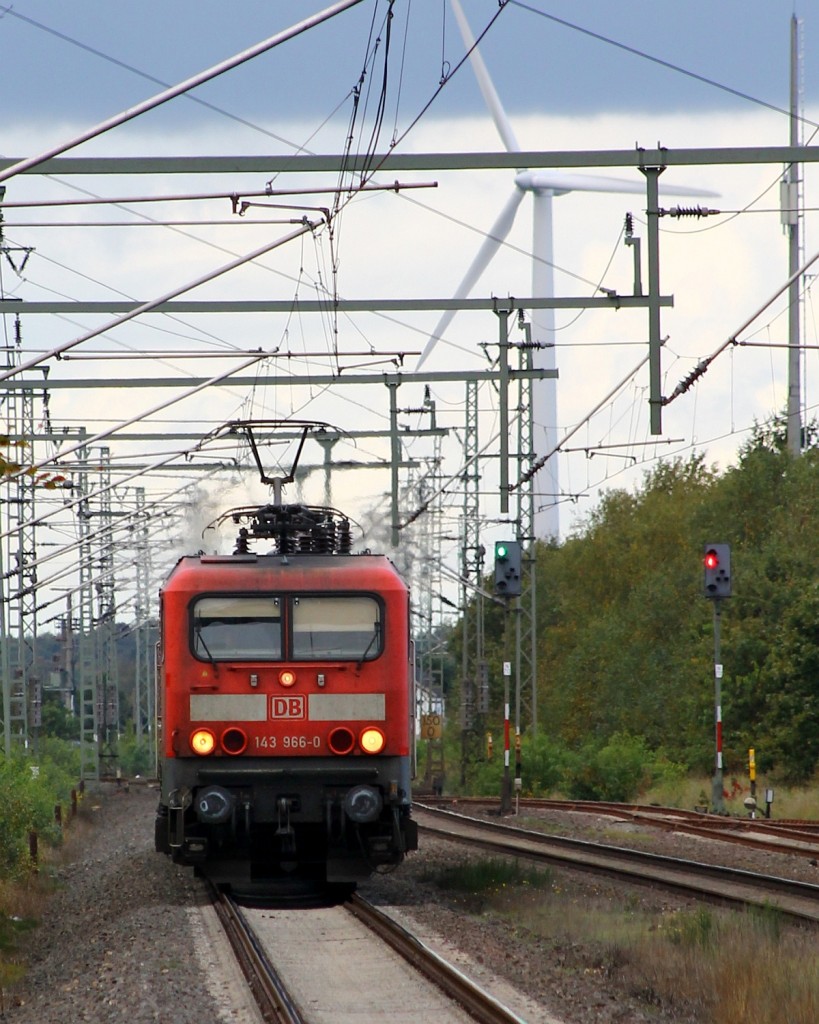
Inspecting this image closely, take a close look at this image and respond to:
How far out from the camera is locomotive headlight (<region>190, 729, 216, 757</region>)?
50.4 feet

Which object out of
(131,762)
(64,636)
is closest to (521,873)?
(64,636)

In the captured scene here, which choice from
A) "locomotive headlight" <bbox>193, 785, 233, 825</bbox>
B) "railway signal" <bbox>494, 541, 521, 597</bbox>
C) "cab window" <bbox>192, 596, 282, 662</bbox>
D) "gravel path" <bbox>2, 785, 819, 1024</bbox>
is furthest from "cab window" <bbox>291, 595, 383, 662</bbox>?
"railway signal" <bbox>494, 541, 521, 597</bbox>

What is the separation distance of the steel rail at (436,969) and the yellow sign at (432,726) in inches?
1420

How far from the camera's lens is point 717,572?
31.0 metres

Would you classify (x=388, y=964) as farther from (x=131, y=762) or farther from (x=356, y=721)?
(x=131, y=762)

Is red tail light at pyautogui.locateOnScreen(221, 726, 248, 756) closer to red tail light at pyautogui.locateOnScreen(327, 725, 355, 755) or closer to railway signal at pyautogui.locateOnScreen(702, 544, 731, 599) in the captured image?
red tail light at pyautogui.locateOnScreen(327, 725, 355, 755)

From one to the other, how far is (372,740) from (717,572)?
54.3 ft

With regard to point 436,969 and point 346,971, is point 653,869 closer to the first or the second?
point 346,971

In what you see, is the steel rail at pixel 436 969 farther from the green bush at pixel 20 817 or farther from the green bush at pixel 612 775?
the green bush at pixel 612 775

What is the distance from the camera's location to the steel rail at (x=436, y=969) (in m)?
10.4

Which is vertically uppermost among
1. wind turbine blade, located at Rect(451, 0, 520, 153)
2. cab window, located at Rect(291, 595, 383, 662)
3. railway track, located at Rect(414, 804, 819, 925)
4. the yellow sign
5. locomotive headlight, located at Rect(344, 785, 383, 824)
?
wind turbine blade, located at Rect(451, 0, 520, 153)

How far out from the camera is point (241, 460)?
3834cm

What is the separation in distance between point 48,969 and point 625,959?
475 cm

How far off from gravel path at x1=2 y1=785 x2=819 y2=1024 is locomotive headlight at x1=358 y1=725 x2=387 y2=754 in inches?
59.2
